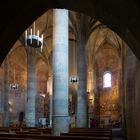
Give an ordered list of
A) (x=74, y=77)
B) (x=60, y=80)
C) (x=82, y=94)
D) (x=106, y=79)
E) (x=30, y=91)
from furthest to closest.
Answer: (x=106, y=79) < (x=74, y=77) < (x=30, y=91) < (x=82, y=94) < (x=60, y=80)

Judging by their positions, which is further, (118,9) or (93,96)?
(93,96)

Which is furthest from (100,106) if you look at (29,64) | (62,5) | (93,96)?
(62,5)

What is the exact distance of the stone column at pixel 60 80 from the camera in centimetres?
1546

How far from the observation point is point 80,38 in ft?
87.3

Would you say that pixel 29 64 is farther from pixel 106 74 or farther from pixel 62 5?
pixel 62 5

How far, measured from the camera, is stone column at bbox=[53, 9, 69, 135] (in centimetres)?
1546

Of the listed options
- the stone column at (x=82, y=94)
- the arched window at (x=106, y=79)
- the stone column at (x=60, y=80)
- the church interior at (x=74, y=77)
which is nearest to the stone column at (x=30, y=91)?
the church interior at (x=74, y=77)

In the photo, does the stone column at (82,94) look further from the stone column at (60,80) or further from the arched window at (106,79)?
the arched window at (106,79)

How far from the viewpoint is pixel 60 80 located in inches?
620

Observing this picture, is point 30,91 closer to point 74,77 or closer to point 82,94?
point 74,77

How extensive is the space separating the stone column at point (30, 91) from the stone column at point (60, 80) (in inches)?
529

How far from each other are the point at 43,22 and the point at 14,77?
1203 cm

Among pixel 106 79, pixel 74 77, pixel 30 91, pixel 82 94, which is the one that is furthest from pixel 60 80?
pixel 106 79

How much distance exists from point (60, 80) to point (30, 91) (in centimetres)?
1392
